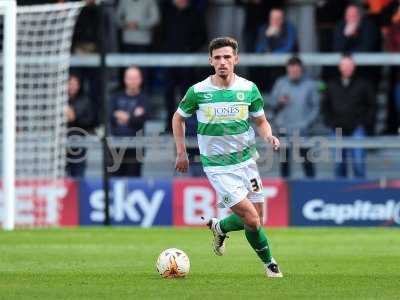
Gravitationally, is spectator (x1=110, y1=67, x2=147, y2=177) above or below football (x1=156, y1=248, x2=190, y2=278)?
above

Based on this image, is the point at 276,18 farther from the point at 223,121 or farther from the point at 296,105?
the point at 223,121

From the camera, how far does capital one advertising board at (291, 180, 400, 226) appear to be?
2036cm

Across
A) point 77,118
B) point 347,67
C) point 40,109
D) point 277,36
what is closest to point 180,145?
point 347,67

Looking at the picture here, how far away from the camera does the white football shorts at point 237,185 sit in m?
11.1

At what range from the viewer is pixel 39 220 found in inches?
806

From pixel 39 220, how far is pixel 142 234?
3.46 meters

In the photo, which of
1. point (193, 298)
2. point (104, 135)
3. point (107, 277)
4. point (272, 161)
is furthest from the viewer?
point (272, 161)

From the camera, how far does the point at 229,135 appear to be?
37.0 feet

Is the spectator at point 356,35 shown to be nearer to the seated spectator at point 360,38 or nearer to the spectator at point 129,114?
the seated spectator at point 360,38

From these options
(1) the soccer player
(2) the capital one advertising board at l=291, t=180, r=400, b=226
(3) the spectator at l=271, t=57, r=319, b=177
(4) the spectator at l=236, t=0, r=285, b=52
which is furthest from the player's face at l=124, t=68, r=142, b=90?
(1) the soccer player

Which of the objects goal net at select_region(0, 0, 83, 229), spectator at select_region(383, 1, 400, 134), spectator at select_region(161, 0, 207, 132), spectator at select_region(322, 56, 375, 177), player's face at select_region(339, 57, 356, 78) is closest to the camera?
player's face at select_region(339, 57, 356, 78)

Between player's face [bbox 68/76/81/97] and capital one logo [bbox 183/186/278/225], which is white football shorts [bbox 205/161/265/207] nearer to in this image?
capital one logo [bbox 183/186/278/225]

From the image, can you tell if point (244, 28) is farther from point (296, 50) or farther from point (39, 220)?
point (39, 220)

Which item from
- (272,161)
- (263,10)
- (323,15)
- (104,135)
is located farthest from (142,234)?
(323,15)
